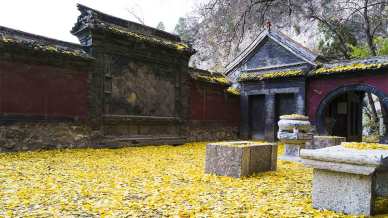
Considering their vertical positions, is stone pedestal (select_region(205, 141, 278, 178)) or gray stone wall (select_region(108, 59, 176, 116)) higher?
gray stone wall (select_region(108, 59, 176, 116))

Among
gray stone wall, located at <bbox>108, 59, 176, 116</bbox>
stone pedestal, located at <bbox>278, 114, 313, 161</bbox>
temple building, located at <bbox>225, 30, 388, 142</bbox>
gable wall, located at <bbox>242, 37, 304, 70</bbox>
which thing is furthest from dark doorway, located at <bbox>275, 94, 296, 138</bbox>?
stone pedestal, located at <bbox>278, 114, 313, 161</bbox>

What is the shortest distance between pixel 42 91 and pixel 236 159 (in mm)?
6955

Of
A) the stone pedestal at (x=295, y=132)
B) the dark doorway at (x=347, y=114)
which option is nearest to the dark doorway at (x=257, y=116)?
the dark doorway at (x=347, y=114)

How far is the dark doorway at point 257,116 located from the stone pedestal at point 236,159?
11.1 meters

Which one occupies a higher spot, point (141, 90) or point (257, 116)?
point (141, 90)

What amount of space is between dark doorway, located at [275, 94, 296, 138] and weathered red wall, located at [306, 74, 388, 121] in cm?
94

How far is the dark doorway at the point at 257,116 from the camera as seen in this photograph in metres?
18.1

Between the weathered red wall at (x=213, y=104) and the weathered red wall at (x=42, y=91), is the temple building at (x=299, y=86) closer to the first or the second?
the weathered red wall at (x=213, y=104)

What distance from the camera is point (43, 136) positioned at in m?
9.70

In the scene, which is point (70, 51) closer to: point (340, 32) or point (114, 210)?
point (114, 210)

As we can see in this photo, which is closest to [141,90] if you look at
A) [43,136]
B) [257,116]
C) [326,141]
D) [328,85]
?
[43,136]

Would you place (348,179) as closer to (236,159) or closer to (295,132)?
(236,159)

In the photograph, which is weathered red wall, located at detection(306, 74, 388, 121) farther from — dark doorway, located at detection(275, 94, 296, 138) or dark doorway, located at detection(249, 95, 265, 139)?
dark doorway, located at detection(249, 95, 265, 139)

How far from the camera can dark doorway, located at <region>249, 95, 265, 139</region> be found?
1809 centimetres
